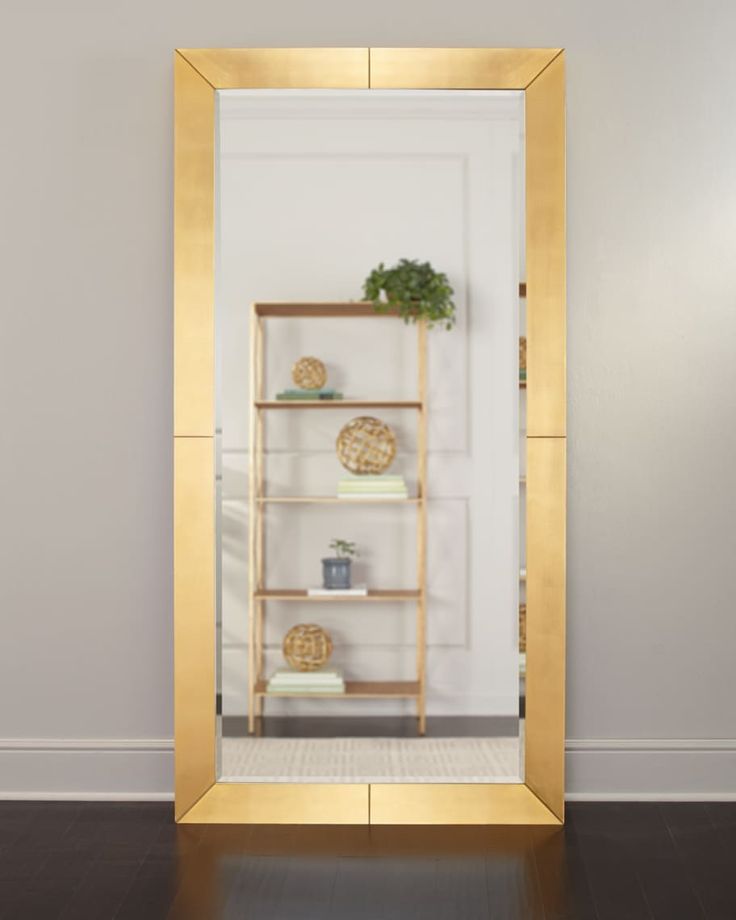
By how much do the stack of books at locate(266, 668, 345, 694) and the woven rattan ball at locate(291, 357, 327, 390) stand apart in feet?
2.66

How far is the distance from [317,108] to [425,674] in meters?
1.64

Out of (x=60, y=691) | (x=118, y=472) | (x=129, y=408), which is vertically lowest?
(x=60, y=691)

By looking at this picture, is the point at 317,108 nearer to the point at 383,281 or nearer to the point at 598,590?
the point at 383,281

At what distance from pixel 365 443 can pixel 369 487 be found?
127 mm

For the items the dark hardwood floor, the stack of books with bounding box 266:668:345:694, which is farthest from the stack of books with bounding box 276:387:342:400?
the dark hardwood floor

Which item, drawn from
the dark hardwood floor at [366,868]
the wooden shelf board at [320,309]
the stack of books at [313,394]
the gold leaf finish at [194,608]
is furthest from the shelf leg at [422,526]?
the gold leaf finish at [194,608]

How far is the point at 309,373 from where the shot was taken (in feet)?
9.45

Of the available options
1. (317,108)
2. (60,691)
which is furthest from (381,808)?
(317,108)

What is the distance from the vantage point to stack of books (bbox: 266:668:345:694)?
2.88 metres

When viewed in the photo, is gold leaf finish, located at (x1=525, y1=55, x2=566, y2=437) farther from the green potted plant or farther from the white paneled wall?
the green potted plant

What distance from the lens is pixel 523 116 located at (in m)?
2.86

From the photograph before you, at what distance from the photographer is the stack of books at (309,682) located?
2.88 meters

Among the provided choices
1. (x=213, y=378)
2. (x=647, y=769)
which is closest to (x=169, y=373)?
(x=213, y=378)

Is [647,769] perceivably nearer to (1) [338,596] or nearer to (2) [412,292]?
(1) [338,596]
